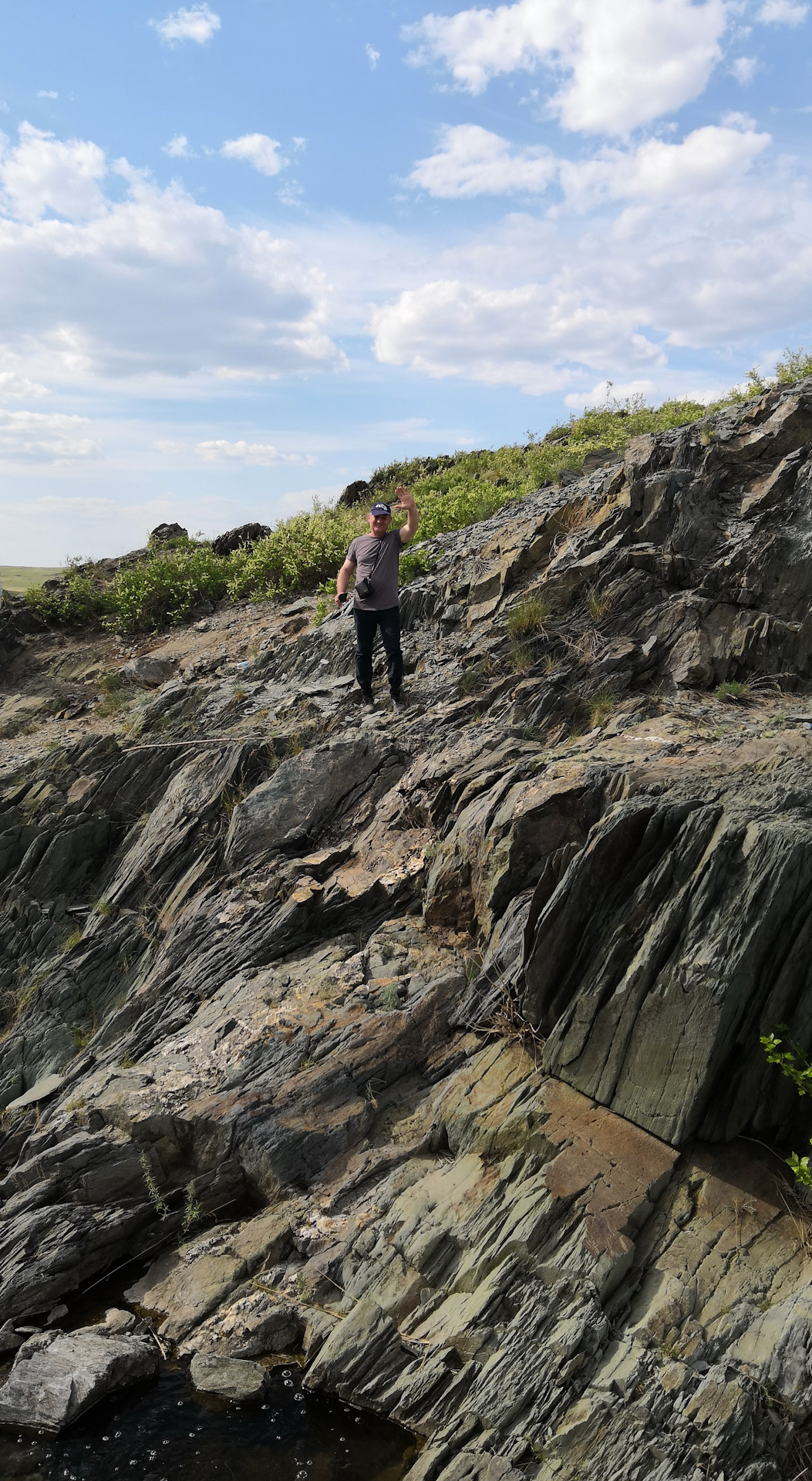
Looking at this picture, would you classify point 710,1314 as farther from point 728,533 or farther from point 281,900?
point 728,533

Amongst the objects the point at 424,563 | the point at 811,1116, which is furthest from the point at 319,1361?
the point at 424,563

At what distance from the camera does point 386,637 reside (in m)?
12.3

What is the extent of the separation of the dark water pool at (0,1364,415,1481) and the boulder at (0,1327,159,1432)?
0.35 ft

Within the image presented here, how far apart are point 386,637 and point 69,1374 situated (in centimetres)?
872

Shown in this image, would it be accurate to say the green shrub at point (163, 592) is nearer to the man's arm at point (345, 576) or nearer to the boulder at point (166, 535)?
the boulder at point (166, 535)

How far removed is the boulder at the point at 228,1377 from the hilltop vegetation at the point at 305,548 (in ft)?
44.8

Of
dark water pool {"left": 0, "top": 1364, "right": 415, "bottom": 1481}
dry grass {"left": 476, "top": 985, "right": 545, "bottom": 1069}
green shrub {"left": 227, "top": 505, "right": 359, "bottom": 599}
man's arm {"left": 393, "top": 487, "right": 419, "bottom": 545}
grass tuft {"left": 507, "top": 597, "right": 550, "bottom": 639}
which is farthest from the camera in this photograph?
green shrub {"left": 227, "top": 505, "right": 359, "bottom": 599}

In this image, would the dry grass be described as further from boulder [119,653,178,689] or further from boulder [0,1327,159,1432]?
boulder [119,653,178,689]

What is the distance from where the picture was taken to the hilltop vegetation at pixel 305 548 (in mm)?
18547

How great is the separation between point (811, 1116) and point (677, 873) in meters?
1.95

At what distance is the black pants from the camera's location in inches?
483

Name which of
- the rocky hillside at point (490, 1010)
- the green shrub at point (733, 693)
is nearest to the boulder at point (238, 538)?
the rocky hillside at point (490, 1010)

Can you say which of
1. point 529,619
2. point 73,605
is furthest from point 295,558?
point 529,619

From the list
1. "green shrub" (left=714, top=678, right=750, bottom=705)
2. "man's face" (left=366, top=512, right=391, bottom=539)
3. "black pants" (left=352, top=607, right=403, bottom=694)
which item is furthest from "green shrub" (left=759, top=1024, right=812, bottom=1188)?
"man's face" (left=366, top=512, right=391, bottom=539)
